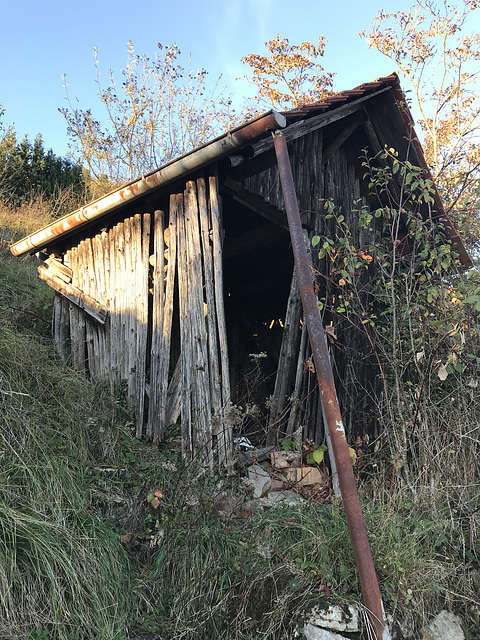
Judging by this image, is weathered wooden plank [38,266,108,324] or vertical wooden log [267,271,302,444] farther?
weathered wooden plank [38,266,108,324]

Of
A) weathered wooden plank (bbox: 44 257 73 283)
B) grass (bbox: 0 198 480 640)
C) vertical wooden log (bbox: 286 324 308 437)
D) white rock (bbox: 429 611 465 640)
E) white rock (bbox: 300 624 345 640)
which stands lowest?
white rock (bbox: 429 611 465 640)

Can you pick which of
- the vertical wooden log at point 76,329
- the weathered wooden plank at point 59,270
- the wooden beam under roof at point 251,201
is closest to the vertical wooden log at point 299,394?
the wooden beam under roof at point 251,201

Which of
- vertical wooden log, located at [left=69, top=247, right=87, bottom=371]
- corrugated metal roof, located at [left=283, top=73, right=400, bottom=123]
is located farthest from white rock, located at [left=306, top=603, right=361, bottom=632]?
vertical wooden log, located at [left=69, top=247, right=87, bottom=371]

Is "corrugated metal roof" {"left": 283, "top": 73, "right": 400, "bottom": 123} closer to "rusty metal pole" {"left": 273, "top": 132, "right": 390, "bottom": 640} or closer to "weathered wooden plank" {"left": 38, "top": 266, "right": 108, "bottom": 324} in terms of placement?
"rusty metal pole" {"left": 273, "top": 132, "right": 390, "bottom": 640}

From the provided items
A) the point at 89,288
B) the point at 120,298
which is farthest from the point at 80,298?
the point at 120,298

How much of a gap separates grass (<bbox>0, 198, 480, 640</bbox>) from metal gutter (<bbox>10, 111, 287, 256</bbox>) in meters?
1.74

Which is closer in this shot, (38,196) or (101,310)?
(101,310)

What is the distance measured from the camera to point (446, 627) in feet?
8.98

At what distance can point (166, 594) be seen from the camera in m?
2.73

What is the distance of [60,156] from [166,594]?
13236 millimetres

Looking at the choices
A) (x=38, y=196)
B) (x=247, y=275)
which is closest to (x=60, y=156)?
(x=38, y=196)

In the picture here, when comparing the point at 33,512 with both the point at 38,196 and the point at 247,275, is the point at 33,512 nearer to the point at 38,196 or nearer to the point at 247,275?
the point at 247,275

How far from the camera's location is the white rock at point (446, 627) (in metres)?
2.69

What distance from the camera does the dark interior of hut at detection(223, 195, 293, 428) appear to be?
7.00 meters
